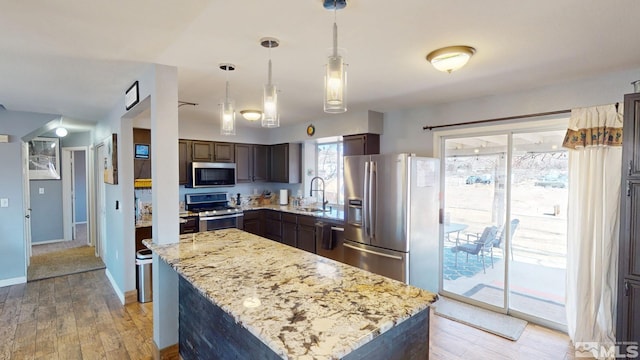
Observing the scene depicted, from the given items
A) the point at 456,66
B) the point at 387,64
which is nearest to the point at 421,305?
the point at 456,66

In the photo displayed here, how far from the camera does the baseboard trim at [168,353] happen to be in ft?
8.00

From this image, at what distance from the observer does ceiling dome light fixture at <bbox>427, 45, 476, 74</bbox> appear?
2086 millimetres

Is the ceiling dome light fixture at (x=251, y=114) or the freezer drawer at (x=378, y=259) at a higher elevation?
the ceiling dome light fixture at (x=251, y=114)

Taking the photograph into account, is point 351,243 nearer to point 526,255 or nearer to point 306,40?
point 526,255

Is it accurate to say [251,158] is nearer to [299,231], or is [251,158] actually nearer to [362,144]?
[299,231]

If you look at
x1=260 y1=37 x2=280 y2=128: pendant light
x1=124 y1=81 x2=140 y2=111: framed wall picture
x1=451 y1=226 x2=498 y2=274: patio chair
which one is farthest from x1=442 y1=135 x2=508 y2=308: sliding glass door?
x1=124 y1=81 x2=140 y2=111: framed wall picture

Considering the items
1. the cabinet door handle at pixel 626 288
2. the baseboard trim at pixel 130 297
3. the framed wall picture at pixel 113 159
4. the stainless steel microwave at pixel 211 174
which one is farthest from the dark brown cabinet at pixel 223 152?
the cabinet door handle at pixel 626 288

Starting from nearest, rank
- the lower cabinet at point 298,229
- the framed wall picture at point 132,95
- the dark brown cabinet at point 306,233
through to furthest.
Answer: the framed wall picture at point 132,95, the lower cabinet at point 298,229, the dark brown cabinet at point 306,233

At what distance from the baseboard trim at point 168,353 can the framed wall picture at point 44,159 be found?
5.81 m

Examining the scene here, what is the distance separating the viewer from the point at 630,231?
2.21 metres

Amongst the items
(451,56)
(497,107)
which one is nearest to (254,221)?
(497,107)

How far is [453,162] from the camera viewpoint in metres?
3.86

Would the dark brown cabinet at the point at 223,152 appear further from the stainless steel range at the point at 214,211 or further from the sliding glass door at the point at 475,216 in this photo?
the sliding glass door at the point at 475,216

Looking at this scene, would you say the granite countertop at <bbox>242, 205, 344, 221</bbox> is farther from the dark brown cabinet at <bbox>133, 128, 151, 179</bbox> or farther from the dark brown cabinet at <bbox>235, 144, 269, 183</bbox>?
the dark brown cabinet at <bbox>133, 128, 151, 179</bbox>
